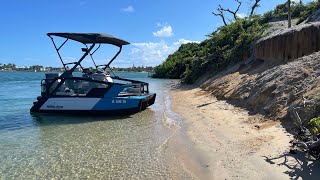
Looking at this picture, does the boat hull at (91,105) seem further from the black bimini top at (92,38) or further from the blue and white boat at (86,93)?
the black bimini top at (92,38)

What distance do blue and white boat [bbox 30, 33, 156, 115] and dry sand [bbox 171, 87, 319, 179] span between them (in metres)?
3.21

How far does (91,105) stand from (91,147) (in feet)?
18.3

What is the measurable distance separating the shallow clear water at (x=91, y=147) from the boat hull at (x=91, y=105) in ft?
1.14

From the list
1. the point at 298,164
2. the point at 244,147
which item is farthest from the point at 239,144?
the point at 298,164

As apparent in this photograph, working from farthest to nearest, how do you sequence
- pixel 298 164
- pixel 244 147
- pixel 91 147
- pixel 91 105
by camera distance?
pixel 91 105 < pixel 91 147 < pixel 244 147 < pixel 298 164

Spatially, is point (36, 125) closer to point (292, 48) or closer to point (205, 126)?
point (205, 126)

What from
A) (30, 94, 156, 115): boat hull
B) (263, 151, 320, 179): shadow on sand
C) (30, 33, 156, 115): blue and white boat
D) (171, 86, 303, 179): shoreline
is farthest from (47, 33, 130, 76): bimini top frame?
(263, 151, 320, 179): shadow on sand

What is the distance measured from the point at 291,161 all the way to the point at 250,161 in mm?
873

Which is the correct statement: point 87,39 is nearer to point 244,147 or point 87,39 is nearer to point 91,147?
point 91,147

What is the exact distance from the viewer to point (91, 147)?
10094mm

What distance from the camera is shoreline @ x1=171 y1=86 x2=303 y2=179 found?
7.11m

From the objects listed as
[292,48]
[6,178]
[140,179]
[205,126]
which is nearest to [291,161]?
[140,179]

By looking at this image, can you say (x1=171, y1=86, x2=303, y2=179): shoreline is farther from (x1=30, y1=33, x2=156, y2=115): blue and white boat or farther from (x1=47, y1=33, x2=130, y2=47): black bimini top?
(x1=47, y1=33, x2=130, y2=47): black bimini top

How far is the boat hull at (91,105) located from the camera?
1544 centimetres
